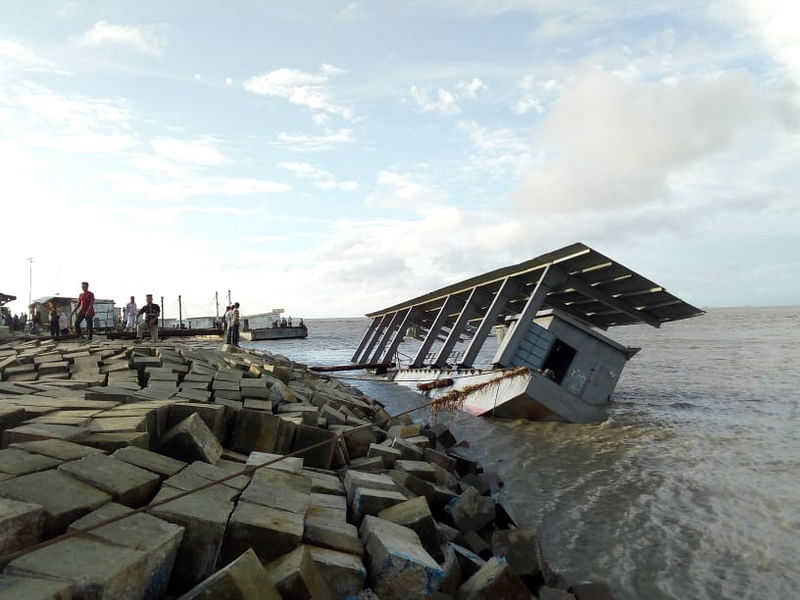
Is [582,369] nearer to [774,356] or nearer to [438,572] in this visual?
[438,572]

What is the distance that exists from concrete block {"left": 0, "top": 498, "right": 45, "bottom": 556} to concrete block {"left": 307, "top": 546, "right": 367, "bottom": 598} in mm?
1526

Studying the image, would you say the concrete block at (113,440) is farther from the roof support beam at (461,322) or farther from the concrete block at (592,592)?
the roof support beam at (461,322)

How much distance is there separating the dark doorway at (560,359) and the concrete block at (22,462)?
14011 mm

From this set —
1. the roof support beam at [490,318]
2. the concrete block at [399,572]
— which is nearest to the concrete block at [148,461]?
the concrete block at [399,572]

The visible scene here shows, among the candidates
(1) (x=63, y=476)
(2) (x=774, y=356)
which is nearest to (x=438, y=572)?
(1) (x=63, y=476)

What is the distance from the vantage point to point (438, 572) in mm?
3438

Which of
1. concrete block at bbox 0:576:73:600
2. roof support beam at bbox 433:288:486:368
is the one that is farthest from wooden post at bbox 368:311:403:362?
concrete block at bbox 0:576:73:600

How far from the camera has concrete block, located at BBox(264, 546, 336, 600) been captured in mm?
2818

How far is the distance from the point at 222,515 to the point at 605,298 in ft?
47.2

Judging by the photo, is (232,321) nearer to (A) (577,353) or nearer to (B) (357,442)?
(A) (577,353)

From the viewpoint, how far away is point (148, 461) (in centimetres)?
393

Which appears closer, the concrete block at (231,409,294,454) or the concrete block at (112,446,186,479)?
the concrete block at (112,446,186,479)

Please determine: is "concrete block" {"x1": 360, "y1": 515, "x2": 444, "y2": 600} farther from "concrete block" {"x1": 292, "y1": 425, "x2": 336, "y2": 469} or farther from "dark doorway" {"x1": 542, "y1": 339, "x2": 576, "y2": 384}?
"dark doorway" {"x1": 542, "y1": 339, "x2": 576, "y2": 384}

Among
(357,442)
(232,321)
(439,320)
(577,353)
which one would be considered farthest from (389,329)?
(357,442)
